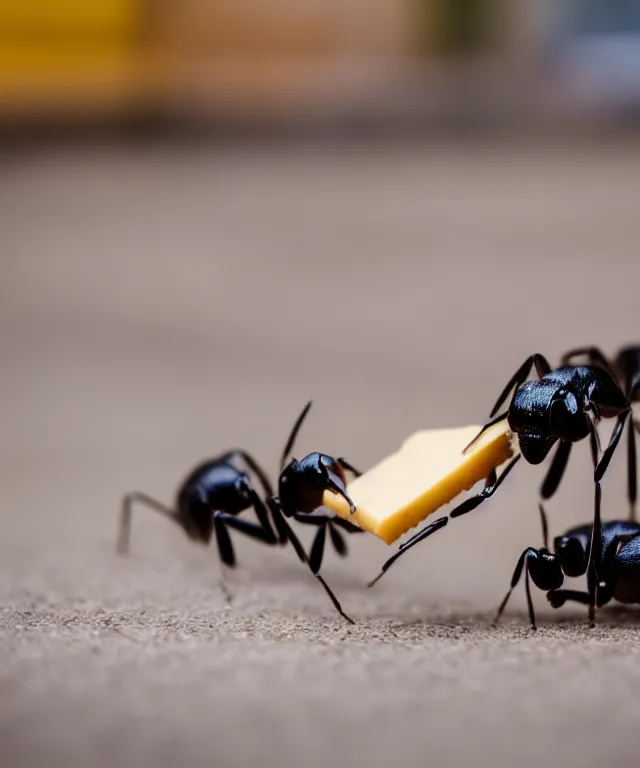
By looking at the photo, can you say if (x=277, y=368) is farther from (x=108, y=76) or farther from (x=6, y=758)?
(x=108, y=76)

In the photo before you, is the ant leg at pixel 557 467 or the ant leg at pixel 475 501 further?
the ant leg at pixel 557 467

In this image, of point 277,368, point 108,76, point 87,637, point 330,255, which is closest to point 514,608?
point 87,637

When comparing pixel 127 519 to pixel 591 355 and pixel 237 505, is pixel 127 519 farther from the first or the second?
pixel 591 355

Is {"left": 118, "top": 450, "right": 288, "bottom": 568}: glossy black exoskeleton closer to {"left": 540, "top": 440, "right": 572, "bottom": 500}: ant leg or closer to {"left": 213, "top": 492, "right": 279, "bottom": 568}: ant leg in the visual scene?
{"left": 213, "top": 492, "right": 279, "bottom": 568}: ant leg

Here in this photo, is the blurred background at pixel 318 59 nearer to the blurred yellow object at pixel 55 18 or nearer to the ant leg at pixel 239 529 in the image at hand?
the blurred yellow object at pixel 55 18

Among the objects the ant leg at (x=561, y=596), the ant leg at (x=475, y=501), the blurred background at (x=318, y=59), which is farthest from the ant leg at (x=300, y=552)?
the blurred background at (x=318, y=59)
